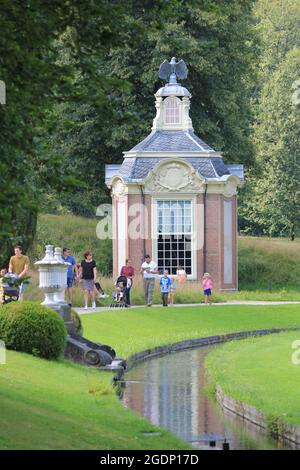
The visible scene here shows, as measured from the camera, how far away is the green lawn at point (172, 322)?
30125 mm

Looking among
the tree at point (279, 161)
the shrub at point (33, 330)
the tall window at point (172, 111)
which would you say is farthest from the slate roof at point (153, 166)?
the shrub at point (33, 330)

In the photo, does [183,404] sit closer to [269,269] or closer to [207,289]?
[207,289]

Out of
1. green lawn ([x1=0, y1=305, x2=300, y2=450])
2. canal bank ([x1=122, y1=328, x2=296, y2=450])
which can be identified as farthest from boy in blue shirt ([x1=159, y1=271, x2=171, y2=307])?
canal bank ([x1=122, y1=328, x2=296, y2=450])

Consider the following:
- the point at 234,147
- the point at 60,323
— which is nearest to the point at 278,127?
the point at 234,147

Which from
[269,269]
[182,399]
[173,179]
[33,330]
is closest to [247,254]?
[269,269]

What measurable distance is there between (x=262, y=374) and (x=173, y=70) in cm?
2762

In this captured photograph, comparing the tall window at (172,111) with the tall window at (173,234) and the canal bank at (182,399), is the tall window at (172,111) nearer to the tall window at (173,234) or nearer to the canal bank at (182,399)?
the tall window at (173,234)

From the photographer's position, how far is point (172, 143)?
46.7 meters

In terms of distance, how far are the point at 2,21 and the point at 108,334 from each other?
18345mm

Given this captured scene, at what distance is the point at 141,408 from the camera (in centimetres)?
1978

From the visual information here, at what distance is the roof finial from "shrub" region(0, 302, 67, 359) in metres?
27.0

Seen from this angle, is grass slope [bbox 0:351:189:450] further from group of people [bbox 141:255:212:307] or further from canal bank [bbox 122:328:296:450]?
group of people [bbox 141:255:212:307]

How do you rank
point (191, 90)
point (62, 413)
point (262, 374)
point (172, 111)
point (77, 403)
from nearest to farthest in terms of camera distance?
1. point (62, 413)
2. point (77, 403)
3. point (262, 374)
4. point (172, 111)
5. point (191, 90)
